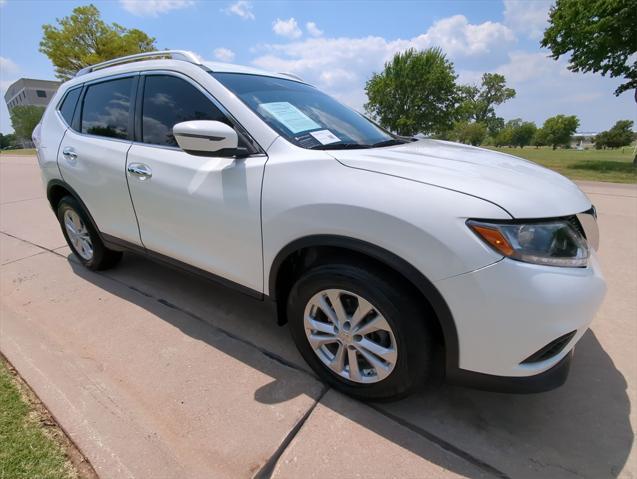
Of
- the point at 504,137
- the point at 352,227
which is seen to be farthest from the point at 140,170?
the point at 504,137

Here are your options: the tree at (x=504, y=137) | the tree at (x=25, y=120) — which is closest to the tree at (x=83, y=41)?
the tree at (x=25, y=120)

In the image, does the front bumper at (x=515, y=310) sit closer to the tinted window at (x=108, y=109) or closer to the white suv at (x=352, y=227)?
the white suv at (x=352, y=227)

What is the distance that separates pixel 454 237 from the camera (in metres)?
1.36

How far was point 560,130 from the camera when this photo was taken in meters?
76.1

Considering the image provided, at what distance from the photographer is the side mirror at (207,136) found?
178cm

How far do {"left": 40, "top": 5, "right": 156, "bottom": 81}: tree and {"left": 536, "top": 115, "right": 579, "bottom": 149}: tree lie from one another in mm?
82006

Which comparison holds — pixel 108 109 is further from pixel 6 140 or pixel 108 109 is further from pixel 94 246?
pixel 6 140

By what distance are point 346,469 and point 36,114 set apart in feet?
271

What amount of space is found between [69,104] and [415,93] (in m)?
35.2

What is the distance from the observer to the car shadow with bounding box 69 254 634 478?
1573 millimetres

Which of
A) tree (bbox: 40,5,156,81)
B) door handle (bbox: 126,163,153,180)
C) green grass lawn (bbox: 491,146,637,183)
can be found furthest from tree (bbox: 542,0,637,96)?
tree (bbox: 40,5,156,81)

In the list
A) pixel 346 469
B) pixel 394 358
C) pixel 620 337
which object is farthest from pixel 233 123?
pixel 620 337

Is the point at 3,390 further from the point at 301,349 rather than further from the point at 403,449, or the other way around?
the point at 403,449

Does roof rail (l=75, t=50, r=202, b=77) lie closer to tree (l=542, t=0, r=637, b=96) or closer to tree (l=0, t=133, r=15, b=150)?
Result: tree (l=542, t=0, r=637, b=96)
